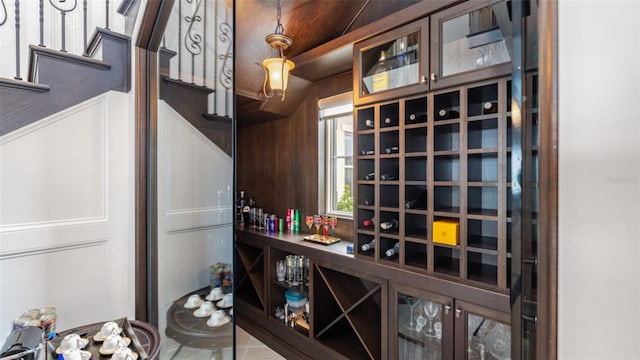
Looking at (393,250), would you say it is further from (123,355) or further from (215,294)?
(123,355)

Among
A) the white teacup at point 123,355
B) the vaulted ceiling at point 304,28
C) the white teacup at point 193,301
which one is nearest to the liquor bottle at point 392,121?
the vaulted ceiling at point 304,28

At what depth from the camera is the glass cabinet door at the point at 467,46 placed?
4.14ft

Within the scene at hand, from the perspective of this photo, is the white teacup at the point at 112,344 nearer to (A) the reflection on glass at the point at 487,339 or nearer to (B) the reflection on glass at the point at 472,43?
(A) the reflection on glass at the point at 487,339

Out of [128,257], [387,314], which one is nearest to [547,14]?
[387,314]

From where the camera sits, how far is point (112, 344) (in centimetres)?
105

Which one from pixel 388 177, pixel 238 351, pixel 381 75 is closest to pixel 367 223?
pixel 388 177

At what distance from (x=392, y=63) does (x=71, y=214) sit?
194 cm

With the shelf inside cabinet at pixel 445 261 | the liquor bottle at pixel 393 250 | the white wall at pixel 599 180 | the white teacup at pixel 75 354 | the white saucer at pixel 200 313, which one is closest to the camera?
the white wall at pixel 599 180

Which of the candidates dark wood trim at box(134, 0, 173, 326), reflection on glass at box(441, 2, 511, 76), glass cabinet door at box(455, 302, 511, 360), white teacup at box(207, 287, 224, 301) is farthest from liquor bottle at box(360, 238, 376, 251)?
dark wood trim at box(134, 0, 173, 326)

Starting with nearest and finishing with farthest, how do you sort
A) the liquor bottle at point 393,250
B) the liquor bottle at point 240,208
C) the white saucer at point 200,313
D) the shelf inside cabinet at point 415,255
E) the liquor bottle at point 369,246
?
the white saucer at point 200,313
the shelf inside cabinet at point 415,255
the liquor bottle at point 393,250
the liquor bottle at point 369,246
the liquor bottle at point 240,208

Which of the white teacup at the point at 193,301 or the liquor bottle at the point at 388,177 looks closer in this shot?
the white teacup at the point at 193,301

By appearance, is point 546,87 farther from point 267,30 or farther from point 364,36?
point 267,30

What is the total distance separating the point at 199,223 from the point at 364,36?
4.69 ft

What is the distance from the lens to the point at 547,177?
29cm
